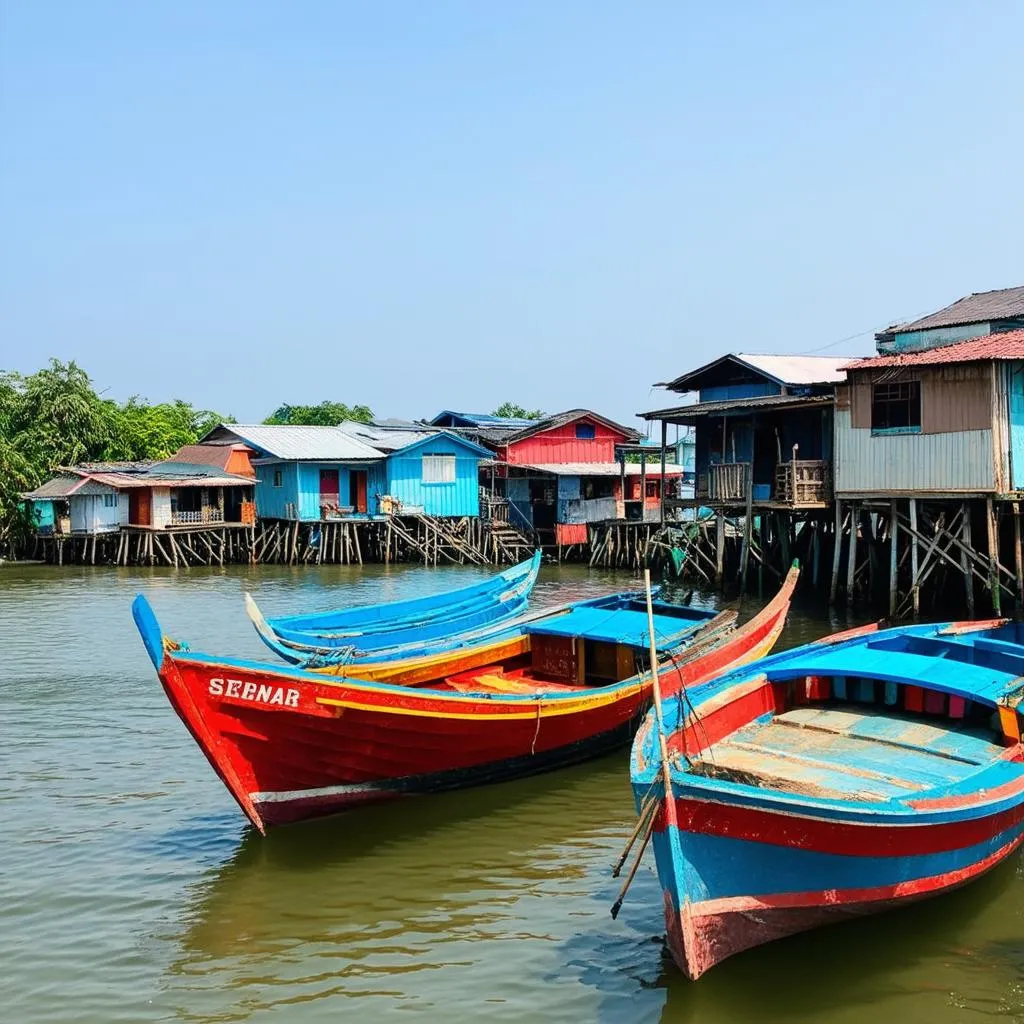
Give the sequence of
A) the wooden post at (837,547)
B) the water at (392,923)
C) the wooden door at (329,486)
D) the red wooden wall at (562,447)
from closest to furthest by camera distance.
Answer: the water at (392,923), the wooden post at (837,547), the wooden door at (329,486), the red wooden wall at (562,447)

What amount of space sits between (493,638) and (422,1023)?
6334 mm

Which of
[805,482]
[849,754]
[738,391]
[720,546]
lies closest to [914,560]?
[805,482]

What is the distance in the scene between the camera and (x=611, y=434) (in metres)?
40.7

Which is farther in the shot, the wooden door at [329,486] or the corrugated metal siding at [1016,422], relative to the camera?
the wooden door at [329,486]

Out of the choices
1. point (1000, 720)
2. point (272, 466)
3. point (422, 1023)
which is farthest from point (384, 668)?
point (272, 466)

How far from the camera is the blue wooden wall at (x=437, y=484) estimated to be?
1444 inches

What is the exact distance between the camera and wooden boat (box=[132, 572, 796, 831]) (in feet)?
28.8

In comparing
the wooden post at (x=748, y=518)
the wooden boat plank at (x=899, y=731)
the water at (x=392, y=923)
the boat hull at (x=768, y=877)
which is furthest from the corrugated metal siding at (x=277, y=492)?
the boat hull at (x=768, y=877)

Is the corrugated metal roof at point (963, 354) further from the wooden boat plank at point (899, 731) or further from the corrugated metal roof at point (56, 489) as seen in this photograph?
the corrugated metal roof at point (56, 489)

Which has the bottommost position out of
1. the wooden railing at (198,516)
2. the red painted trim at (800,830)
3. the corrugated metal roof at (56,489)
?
the red painted trim at (800,830)

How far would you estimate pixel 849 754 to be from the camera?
855 centimetres

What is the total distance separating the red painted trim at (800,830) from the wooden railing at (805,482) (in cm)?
1545

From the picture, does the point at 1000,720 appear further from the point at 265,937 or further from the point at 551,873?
the point at 265,937

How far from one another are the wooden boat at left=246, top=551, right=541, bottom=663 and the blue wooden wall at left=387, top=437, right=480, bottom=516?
788 inches
